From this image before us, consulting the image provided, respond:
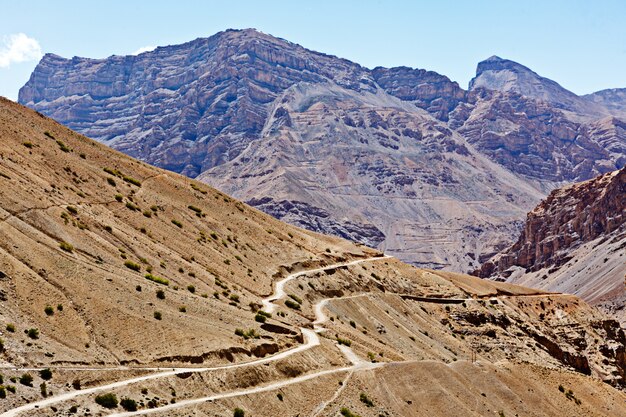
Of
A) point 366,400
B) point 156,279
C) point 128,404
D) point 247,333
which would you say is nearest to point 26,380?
point 128,404

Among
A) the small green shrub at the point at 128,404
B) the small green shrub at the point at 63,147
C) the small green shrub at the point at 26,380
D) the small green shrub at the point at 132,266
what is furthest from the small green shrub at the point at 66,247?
the small green shrub at the point at 63,147

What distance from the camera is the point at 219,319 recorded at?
50.0m

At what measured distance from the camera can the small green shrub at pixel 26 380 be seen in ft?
110

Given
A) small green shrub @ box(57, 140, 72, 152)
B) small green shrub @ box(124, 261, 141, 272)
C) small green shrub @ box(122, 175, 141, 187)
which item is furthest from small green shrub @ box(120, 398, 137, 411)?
small green shrub @ box(122, 175, 141, 187)

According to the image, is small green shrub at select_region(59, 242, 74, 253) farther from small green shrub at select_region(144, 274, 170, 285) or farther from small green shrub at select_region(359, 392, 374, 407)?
small green shrub at select_region(359, 392, 374, 407)

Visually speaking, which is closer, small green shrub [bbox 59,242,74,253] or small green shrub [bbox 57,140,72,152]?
small green shrub [bbox 59,242,74,253]

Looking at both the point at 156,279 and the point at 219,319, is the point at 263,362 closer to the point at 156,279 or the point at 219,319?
the point at 219,319

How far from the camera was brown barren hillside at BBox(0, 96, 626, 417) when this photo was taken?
38438 millimetres

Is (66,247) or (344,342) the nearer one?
(66,247)

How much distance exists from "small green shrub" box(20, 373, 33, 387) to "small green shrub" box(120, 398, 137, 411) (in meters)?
3.99

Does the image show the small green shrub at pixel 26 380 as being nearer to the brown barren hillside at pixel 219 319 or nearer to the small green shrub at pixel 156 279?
the brown barren hillside at pixel 219 319

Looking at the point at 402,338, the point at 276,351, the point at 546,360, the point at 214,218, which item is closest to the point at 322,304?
the point at 402,338

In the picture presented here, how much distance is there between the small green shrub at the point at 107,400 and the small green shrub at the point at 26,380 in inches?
113

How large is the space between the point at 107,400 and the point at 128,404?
1.08 meters
